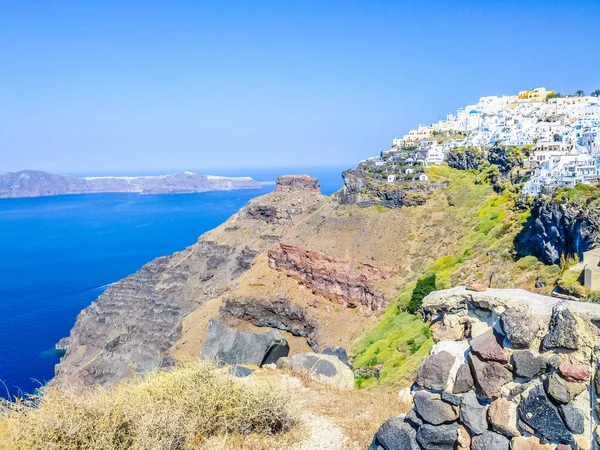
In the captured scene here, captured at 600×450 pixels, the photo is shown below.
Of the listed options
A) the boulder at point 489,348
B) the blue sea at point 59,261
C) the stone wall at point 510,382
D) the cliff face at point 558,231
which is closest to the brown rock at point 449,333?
the stone wall at point 510,382

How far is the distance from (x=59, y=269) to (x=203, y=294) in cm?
5005

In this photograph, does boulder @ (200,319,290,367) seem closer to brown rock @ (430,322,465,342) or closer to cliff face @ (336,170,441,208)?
brown rock @ (430,322,465,342)

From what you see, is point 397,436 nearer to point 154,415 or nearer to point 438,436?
point 438,436

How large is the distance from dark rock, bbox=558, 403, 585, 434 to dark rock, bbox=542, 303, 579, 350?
2.32 ft

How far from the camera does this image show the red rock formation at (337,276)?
134 feet

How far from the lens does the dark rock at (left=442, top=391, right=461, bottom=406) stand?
6680 mm

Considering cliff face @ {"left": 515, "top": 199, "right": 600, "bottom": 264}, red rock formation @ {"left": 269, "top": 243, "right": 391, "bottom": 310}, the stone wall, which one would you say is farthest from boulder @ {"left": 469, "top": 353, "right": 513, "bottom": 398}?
red rock formation @ {"left": 269, "top": 243, "right": 391, "bottom": 310}

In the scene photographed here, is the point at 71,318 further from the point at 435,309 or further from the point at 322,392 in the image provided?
the point at 435,309

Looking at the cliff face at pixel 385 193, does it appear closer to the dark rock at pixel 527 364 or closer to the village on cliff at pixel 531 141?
the village on cliff at pixel 531 141

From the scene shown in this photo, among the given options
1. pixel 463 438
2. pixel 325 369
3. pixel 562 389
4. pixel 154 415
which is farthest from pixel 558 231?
pixel 154 415

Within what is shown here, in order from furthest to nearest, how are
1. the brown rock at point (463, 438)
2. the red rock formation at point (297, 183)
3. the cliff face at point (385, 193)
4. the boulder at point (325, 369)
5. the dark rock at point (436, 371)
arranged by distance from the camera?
1. the red rock formation at point (297, 183)
2. the cliff face at point (385, 193)
3. the boulder at point (325, 369)
4. the dark rock at point (436, 371)
5. the brown rock at point (463, 438)

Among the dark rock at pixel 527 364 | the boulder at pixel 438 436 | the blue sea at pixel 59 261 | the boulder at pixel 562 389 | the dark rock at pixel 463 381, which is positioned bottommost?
the blue sea at pixel 59 261

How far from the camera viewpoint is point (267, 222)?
76.6 metres

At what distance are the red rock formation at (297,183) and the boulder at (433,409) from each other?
76152mm
